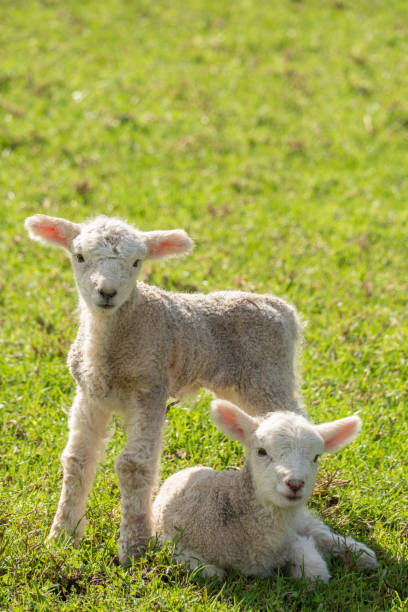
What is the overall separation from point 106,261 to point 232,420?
3.82 ft

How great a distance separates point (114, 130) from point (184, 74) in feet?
8.43

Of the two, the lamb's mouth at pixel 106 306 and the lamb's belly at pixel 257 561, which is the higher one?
the lamb's mouth at pixel 106 306

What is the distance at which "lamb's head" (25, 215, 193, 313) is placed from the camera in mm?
4258

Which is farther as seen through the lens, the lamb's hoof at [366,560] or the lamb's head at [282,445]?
the lamb's hoof at [366,560]

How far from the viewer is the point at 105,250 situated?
171 inches

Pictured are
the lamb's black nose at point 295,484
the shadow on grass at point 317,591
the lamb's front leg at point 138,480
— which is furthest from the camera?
the lamb's front leg at point 138,480

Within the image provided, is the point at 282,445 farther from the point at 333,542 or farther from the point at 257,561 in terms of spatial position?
the point at 333,542

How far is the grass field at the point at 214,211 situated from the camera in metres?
4.42

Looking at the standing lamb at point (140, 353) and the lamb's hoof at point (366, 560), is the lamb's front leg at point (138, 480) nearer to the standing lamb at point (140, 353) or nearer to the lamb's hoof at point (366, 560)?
the standing lamb at point (140, 353)

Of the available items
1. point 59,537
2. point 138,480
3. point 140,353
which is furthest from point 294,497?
point 59,537

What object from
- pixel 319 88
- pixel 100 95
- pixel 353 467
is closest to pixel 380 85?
pixel 319 88

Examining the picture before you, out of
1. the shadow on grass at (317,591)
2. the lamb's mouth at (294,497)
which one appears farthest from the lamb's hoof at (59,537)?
the lamb's mouth at (294,497)

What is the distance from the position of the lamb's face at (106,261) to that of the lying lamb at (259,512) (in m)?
0.85

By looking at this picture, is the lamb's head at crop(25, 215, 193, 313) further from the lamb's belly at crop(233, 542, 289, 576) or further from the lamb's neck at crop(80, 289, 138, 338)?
the lamb's belly at crop(233, 542, 289, 576)
